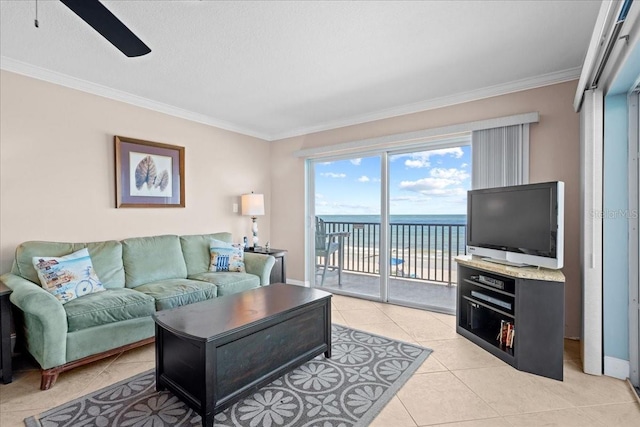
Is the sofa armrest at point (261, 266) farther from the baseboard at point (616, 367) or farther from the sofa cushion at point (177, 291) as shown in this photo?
the baseboard at point (616, 367)

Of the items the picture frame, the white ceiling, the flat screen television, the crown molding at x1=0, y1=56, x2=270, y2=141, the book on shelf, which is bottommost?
the book on shelf

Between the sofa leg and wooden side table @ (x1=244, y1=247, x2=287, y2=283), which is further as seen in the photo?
wooden side table @ (x1=244, y1=247, x2=287, y2=283)

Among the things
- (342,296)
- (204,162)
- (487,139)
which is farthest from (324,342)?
(204,162)

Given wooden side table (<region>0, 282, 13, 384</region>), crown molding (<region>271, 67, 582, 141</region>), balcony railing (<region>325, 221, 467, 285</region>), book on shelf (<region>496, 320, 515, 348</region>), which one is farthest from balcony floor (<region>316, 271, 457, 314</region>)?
wooden side table (<region>0, 282, 13, 384</region>)

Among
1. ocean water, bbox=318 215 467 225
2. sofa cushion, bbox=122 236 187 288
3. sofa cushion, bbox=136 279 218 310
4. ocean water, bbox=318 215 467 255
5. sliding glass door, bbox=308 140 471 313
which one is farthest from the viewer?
ocean water, bbox=318 215 467 255

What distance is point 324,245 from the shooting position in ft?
16.0

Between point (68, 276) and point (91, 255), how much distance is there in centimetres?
41

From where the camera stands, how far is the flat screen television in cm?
233

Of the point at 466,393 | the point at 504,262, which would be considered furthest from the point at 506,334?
the point at 466,393

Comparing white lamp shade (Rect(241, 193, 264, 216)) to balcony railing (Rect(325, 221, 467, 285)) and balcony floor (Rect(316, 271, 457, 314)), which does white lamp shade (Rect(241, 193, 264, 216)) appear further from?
balcony floor (Rect(316, 271, 457, 314))

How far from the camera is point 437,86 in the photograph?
3.22 m

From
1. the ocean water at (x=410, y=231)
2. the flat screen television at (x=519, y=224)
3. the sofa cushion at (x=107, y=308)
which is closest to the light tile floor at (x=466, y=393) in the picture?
the sofa cushion at (x=107, y=308)

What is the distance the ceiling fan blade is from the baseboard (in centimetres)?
359

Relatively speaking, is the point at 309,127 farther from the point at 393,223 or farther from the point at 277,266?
the point at 277,266
